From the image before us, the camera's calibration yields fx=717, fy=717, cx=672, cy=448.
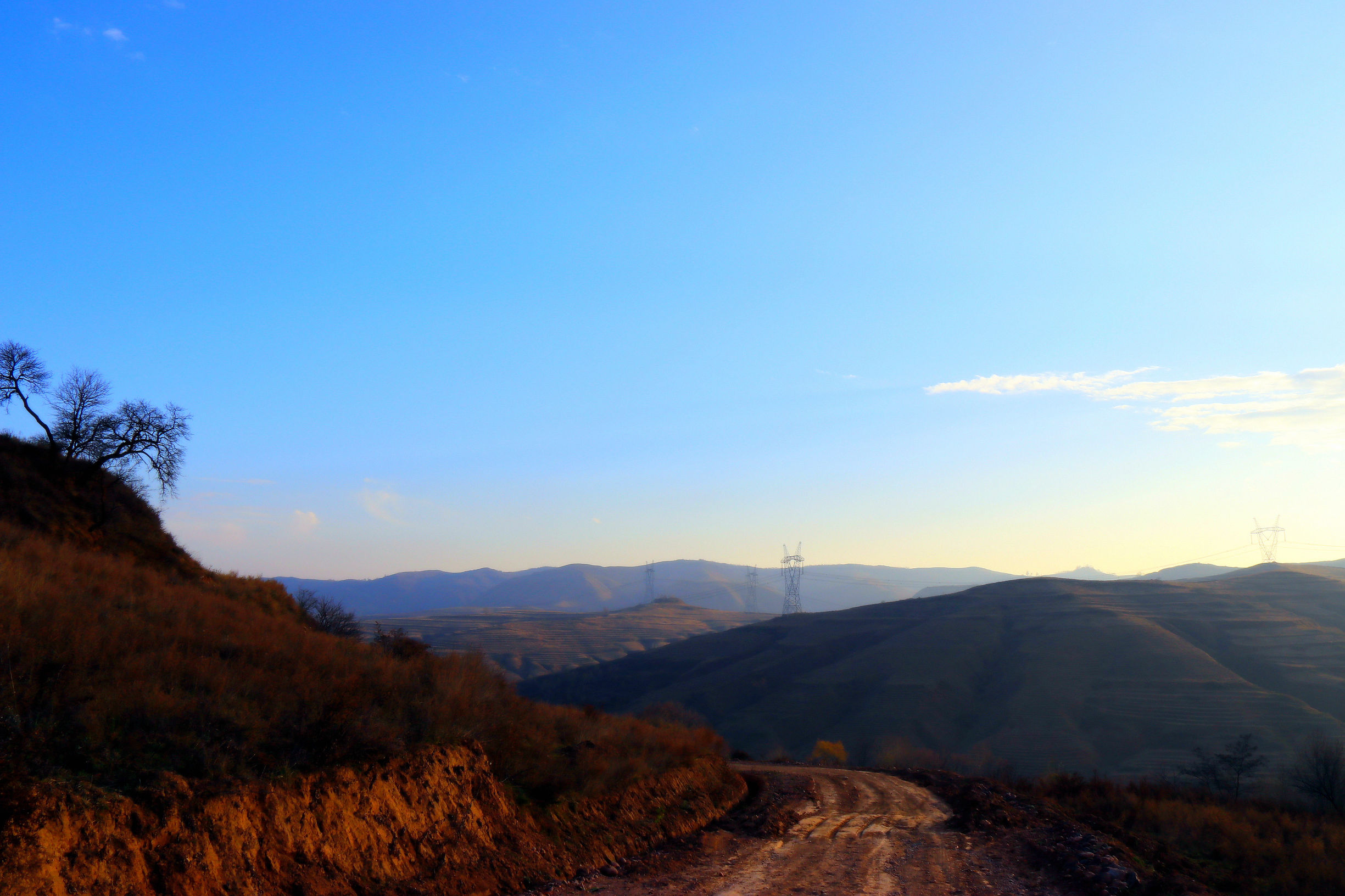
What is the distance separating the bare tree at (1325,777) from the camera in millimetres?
33469

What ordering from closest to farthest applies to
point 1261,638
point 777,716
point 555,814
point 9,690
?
point 9,690 < point 555,814 < point 777,716 < point 1261,638

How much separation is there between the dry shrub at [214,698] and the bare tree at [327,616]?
37.1 feet

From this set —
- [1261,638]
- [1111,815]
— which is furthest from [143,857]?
[1261,638]

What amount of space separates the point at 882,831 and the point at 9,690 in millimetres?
15497

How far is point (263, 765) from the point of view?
834cm

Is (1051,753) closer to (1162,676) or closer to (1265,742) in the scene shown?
(1265,742)

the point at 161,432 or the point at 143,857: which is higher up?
the point at 161,432

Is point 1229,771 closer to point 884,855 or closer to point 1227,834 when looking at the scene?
point 1227,834

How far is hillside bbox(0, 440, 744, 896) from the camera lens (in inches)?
266

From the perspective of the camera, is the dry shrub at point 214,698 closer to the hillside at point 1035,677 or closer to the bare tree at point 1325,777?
the bare tree at point 1325,777

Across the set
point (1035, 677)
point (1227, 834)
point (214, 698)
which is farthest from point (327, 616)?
point (1035, 677)

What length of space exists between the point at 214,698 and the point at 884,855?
38.3 feet

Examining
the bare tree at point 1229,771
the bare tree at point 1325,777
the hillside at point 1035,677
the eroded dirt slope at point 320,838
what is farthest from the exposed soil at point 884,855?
the hillside at point 1035,677

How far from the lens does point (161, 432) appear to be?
27.6m
